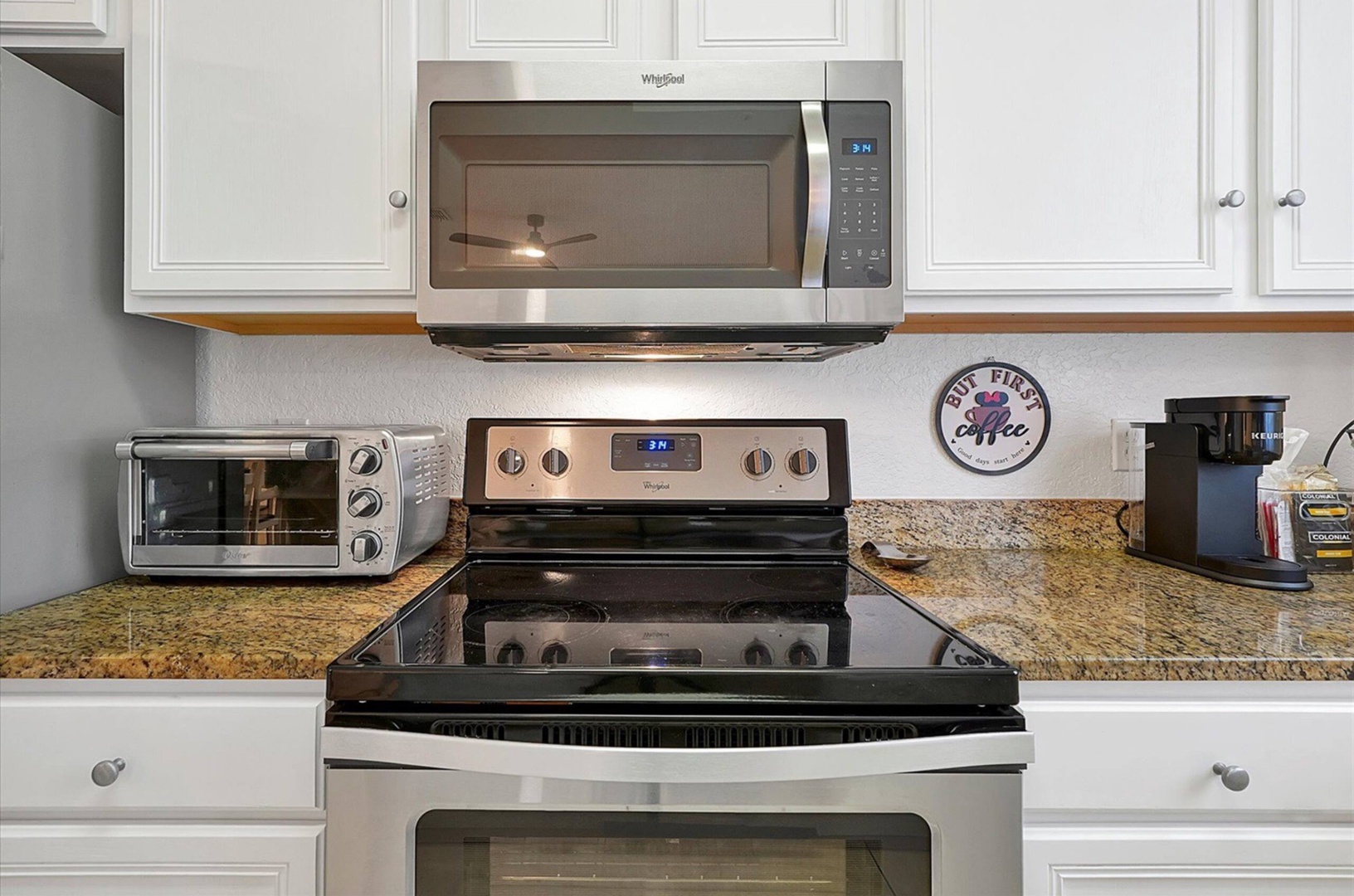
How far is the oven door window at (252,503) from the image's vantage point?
1.25 metres

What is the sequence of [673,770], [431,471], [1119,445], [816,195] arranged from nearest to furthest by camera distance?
[673,770] → [816,195] → [431,471] → [1119,445]

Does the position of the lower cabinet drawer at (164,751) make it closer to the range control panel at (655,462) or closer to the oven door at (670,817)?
the oven door at (670,817)

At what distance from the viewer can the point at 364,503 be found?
4.05 feet

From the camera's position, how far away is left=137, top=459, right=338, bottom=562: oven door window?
1.25m

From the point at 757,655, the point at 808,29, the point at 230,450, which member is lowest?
the point at 757,655

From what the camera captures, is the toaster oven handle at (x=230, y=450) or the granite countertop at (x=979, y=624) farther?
the toaster oven handle at (x=230, y=450)

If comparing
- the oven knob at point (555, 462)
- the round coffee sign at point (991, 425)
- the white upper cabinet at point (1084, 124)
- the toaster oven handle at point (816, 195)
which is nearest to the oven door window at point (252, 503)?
the oven knob at point (555, 462)

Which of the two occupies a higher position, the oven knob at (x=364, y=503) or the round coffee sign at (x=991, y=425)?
the round coffee sign at (x=991, y=425)

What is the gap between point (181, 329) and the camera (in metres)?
1.52

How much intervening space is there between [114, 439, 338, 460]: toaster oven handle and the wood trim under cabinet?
0.23m

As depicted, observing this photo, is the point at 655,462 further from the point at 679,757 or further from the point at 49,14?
the point at 49,14

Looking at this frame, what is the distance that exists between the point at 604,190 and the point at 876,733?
2.81 feet

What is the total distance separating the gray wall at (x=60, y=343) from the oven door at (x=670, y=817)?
0.69 meters

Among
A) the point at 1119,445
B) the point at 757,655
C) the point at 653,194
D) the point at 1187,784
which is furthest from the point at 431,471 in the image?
the point at 1119,445
